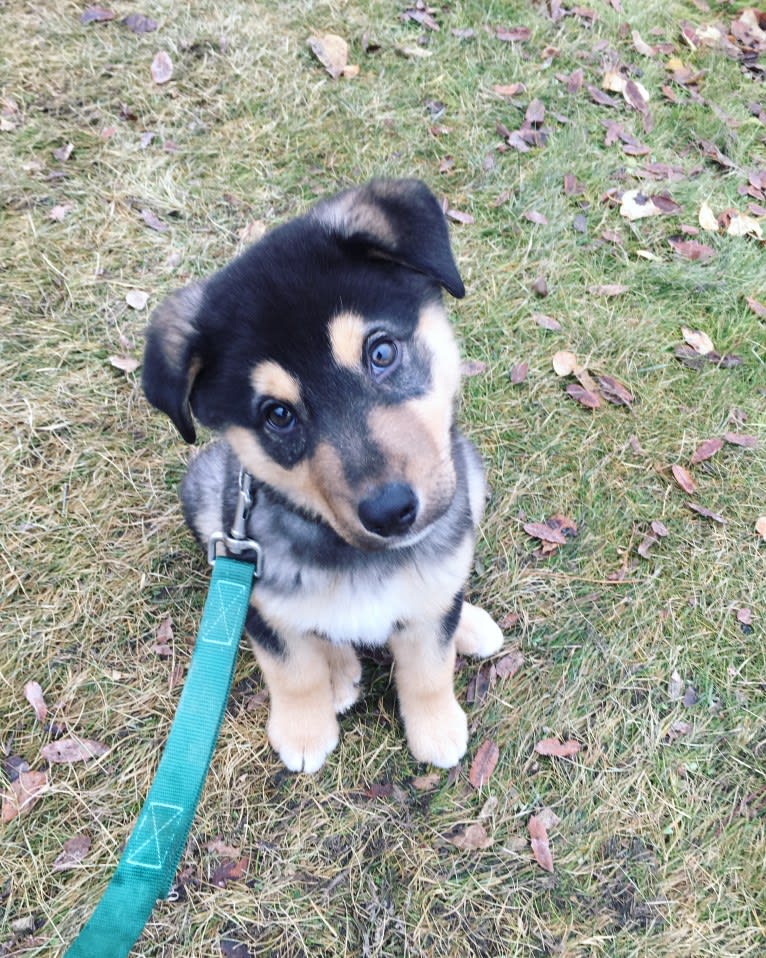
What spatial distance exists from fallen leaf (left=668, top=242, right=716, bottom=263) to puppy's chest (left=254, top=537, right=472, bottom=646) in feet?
10.5

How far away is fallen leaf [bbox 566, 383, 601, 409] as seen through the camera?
13.0 feet

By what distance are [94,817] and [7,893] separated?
36 centimetres

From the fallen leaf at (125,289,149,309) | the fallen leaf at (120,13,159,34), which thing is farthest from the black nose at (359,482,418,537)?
the fallen leaf at (120,13,159,34)

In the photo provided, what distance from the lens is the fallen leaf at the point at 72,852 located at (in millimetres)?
2715

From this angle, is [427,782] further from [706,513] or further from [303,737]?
[706,513]

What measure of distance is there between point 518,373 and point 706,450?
3.43ft

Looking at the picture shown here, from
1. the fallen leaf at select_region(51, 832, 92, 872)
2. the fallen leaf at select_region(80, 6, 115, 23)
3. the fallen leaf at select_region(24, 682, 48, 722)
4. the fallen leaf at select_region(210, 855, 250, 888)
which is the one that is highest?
the fallen leaf at select_region(80, 6, 115, 23)

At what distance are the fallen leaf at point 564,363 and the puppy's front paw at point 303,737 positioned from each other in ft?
7.30

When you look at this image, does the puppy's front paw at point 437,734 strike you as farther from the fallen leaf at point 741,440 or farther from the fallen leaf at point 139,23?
the fallen leaf at point 139,23

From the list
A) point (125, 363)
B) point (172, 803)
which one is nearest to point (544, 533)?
point (172, 803)

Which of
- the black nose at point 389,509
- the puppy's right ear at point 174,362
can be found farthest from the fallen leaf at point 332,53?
the black nose at point 389,509

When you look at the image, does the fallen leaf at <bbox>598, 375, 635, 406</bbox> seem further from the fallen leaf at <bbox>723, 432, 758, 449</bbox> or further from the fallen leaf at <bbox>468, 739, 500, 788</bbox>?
the fallen leaf at <bbox>468, 739, 500, 788</bbox>

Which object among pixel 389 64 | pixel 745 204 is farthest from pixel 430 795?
pixel 389 64

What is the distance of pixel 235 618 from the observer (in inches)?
84.1
